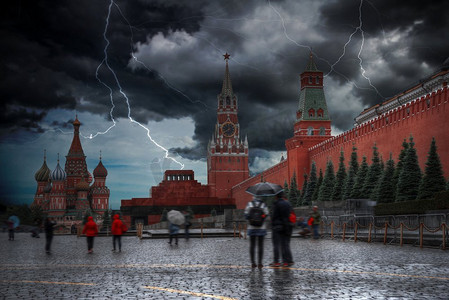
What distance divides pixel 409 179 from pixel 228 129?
6770cm

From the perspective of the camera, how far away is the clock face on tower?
87500 mm

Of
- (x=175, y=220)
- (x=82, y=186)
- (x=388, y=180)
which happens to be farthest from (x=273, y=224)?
(x=82, y=186)

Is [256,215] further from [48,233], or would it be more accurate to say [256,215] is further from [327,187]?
[327,187]

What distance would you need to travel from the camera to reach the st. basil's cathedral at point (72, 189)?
80312 mm

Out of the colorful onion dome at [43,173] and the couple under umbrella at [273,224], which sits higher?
the colorful onion dome at [43,173]

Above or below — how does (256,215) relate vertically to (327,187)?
below

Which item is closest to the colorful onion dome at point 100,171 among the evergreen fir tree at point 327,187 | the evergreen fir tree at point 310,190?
the evergreen fir tree at point 310,190

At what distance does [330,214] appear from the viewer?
2298 centimetres

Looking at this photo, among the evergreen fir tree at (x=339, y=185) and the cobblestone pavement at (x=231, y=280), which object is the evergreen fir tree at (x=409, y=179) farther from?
the cobblestone pavement at (x=231, y=280)

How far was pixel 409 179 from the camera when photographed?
21.0 m

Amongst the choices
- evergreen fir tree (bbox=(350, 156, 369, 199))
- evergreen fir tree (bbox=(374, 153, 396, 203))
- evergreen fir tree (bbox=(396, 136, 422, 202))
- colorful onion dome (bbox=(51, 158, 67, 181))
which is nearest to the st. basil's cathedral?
colorful onion dome (bbox=(51, 158, 67, 181))

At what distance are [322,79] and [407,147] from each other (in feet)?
99.0

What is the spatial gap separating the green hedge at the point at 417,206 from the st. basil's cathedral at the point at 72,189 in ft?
202

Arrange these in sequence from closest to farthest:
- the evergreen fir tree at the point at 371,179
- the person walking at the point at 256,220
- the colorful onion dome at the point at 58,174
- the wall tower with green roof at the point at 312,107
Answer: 1. the person walking at the point at 256,220
2. the evergreen fir tree at the point at 371,179
3. the wall tower with green roof at the point at 312,107
4. the colorful onion dome at the point at 58,174
